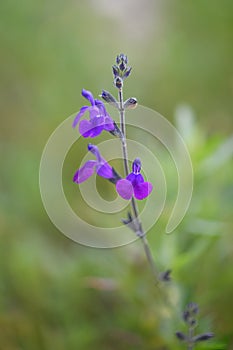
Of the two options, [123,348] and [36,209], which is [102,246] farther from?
[36,209]

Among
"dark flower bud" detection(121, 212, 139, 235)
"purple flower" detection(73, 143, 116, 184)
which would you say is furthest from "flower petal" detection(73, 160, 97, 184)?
"dark flower bud" detection(121, 212, 139, 235)

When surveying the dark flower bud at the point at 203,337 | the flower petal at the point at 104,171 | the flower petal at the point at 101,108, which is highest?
the flower petal at the point at 101,108

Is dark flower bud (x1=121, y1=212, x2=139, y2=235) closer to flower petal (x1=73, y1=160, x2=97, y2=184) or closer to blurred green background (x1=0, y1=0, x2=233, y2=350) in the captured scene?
flower petal (x1=73, y1=160, x2=97, y2=184)

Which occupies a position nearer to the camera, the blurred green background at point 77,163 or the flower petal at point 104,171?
the flower petal at point 104,171

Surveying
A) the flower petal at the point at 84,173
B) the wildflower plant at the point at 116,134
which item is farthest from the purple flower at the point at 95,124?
the flower petal at the point at 84,173

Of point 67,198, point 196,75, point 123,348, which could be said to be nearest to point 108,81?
point 196,75

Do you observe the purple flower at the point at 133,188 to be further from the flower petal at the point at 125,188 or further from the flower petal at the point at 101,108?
the flower petal at the point at 101,108

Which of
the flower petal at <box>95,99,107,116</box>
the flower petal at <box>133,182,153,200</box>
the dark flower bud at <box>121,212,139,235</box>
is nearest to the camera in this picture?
the flower petal at <box>133,182,153,200</box>
